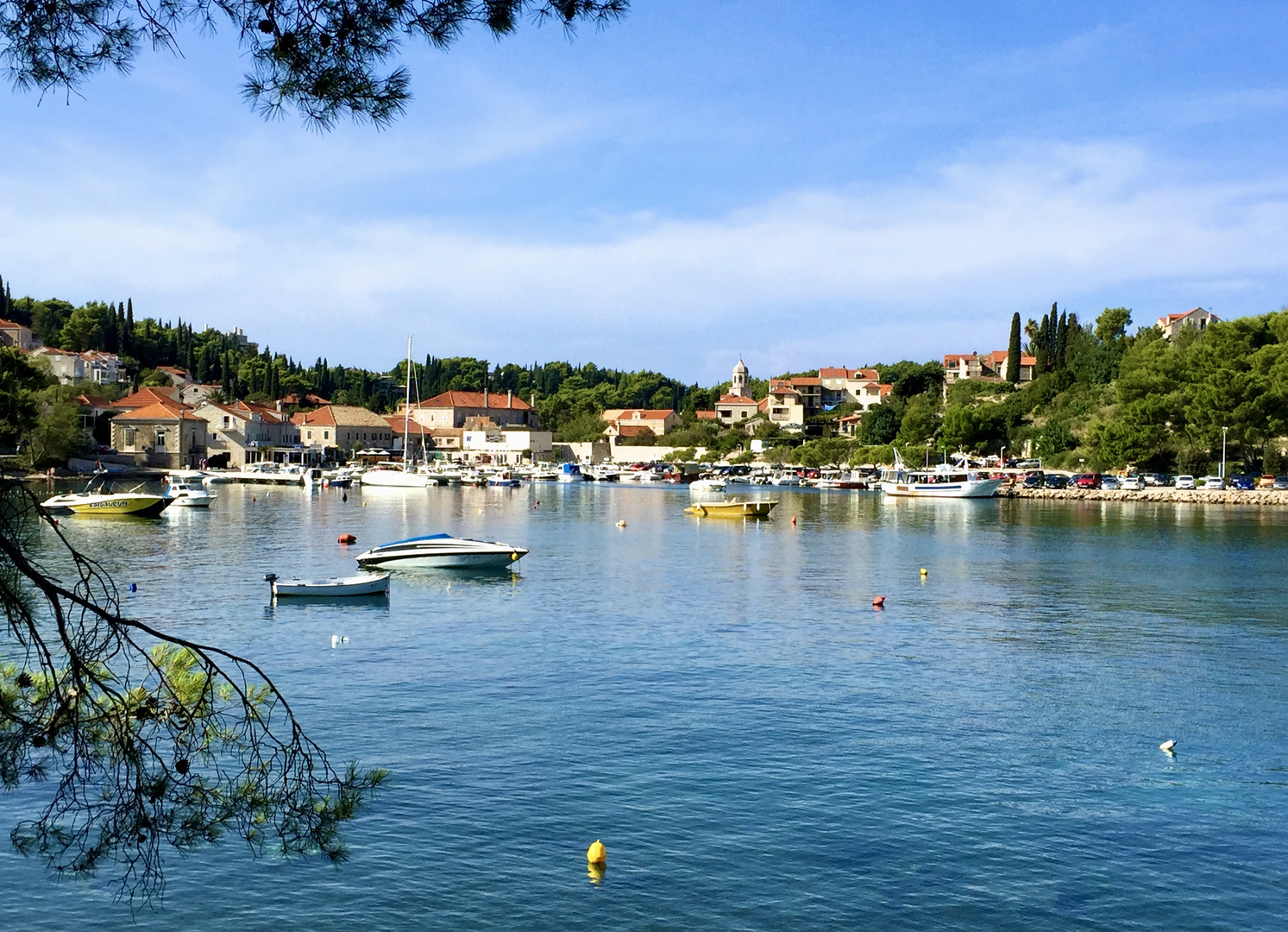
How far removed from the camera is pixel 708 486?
351ft

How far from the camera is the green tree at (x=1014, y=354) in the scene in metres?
128

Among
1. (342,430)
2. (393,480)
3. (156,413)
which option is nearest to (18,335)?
(156,413)

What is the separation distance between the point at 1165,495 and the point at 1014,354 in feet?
150

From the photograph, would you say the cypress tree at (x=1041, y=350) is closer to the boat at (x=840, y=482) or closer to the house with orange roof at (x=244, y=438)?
the boat at (x=840, y=482)

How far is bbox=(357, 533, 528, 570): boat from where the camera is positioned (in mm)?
37656

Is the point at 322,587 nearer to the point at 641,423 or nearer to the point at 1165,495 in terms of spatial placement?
the point at 1165,495

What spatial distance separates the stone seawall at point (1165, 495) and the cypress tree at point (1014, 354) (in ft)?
111

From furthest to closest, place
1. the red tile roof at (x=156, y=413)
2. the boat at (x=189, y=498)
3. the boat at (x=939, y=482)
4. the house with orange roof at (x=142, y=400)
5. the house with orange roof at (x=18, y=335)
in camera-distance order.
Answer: the house with orange roof at (x=18, y=335) → the house with orange roof at (x=142, y=400) → the red tile roof at (x=156, y=413) → the boat at (x=939, y=482) → the boat at (x=189, y=498)

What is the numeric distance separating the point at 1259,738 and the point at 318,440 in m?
129

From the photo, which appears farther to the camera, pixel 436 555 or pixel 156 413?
pixel 156 413

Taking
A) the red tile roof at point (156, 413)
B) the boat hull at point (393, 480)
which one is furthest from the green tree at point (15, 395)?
the red tile roof at point (156, 413)

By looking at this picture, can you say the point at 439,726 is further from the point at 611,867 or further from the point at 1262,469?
the point at 1262,469

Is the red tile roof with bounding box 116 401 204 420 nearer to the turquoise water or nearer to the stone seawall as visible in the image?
the turquoise water

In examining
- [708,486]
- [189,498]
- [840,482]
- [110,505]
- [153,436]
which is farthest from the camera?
[840,482]
